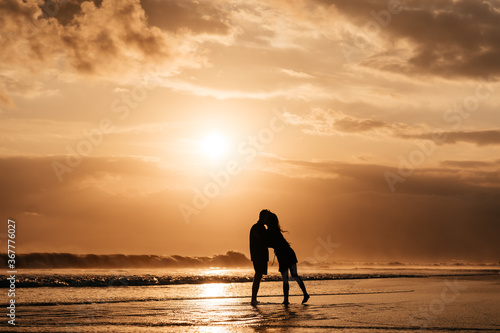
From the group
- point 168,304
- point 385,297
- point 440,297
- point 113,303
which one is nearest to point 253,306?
point 168,304

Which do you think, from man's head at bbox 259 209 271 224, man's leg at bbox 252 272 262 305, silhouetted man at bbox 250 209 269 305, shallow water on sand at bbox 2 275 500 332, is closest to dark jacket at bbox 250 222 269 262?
silhouetted man at bbox 250 209 269 305

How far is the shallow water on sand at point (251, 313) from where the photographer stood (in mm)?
10359

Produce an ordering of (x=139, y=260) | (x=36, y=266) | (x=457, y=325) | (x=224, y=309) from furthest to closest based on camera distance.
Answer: (x=139, y=260) < (x=36, y=266) < (x=224, y=309) < (x=457, y=325)

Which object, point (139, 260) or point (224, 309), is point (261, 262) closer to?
point (224, 309)

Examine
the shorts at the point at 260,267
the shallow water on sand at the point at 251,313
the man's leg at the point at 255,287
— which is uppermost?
the shorts at the point at 260,267

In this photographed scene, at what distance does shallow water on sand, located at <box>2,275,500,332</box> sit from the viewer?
10.4 meters

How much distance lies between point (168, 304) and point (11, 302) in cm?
457

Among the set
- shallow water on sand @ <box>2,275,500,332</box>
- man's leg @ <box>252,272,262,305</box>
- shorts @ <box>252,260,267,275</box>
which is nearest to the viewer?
shallow water on sand @ <box>2,275,500,332</box>

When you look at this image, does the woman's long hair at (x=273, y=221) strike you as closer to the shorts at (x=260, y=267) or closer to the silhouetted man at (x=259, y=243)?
the silhouetted man at (x=259, y=243)

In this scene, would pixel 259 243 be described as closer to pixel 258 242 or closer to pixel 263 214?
pixel 258 242

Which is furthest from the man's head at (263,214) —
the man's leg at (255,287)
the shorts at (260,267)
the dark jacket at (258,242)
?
the man's leg at (255,287)

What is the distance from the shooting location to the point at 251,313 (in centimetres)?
1260

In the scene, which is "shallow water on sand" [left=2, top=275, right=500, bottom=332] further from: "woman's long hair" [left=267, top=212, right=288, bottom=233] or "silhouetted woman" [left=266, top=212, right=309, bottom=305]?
"woman's long hair" [left=267, top=212, right=288, bottom=233]

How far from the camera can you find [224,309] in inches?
537
